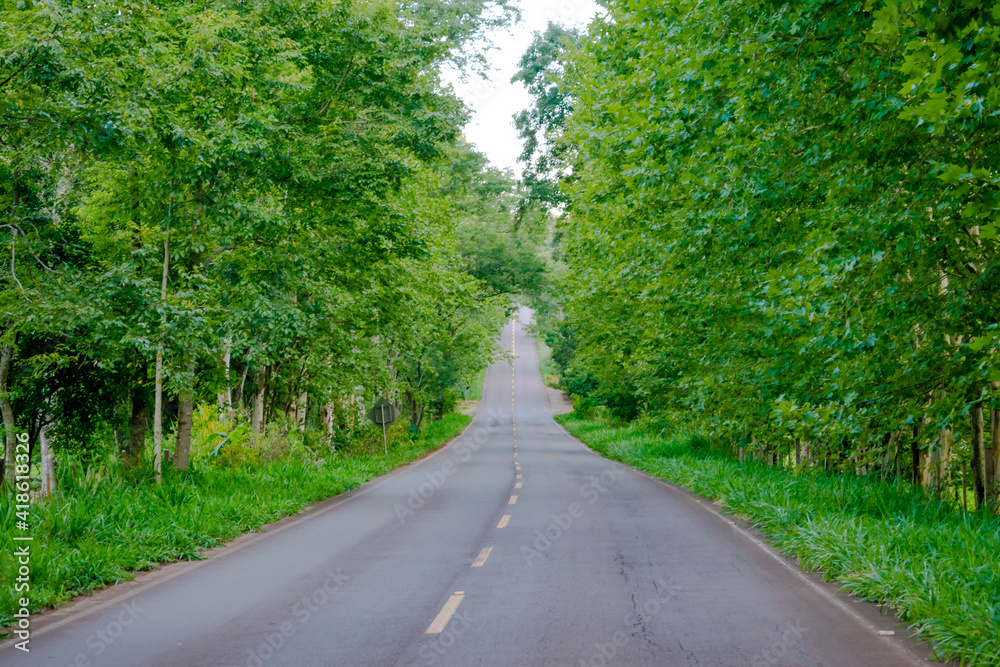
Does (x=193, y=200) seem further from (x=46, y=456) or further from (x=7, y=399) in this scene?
(x=46, y=456)

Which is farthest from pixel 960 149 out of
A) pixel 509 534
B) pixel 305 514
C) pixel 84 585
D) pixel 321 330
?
pixel 321 330

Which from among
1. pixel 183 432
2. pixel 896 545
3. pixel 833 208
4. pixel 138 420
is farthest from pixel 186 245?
pixel 896 545

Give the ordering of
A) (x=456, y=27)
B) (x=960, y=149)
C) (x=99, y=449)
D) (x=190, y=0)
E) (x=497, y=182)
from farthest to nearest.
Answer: (x=497, y=182) → (x=456, y=27) → (x=99, y=449) → (x=190, y=0) → (x=960, y=149)

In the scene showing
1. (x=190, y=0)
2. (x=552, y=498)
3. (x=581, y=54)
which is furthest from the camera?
(x=581, y=54)

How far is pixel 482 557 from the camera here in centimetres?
990

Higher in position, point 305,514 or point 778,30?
point 778,30

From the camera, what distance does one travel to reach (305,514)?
15.3 metres

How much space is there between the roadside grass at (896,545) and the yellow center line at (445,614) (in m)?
3.73

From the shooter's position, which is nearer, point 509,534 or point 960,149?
point 960,149

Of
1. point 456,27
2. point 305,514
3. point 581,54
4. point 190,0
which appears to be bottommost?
point 305,514

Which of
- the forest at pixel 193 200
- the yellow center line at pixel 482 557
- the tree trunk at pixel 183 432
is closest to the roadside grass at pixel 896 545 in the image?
the yellow center line at pixel 482 557

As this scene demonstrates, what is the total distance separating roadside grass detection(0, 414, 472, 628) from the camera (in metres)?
8.52

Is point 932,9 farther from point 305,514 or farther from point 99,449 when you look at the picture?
point 99,449

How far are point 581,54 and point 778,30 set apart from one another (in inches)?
612
